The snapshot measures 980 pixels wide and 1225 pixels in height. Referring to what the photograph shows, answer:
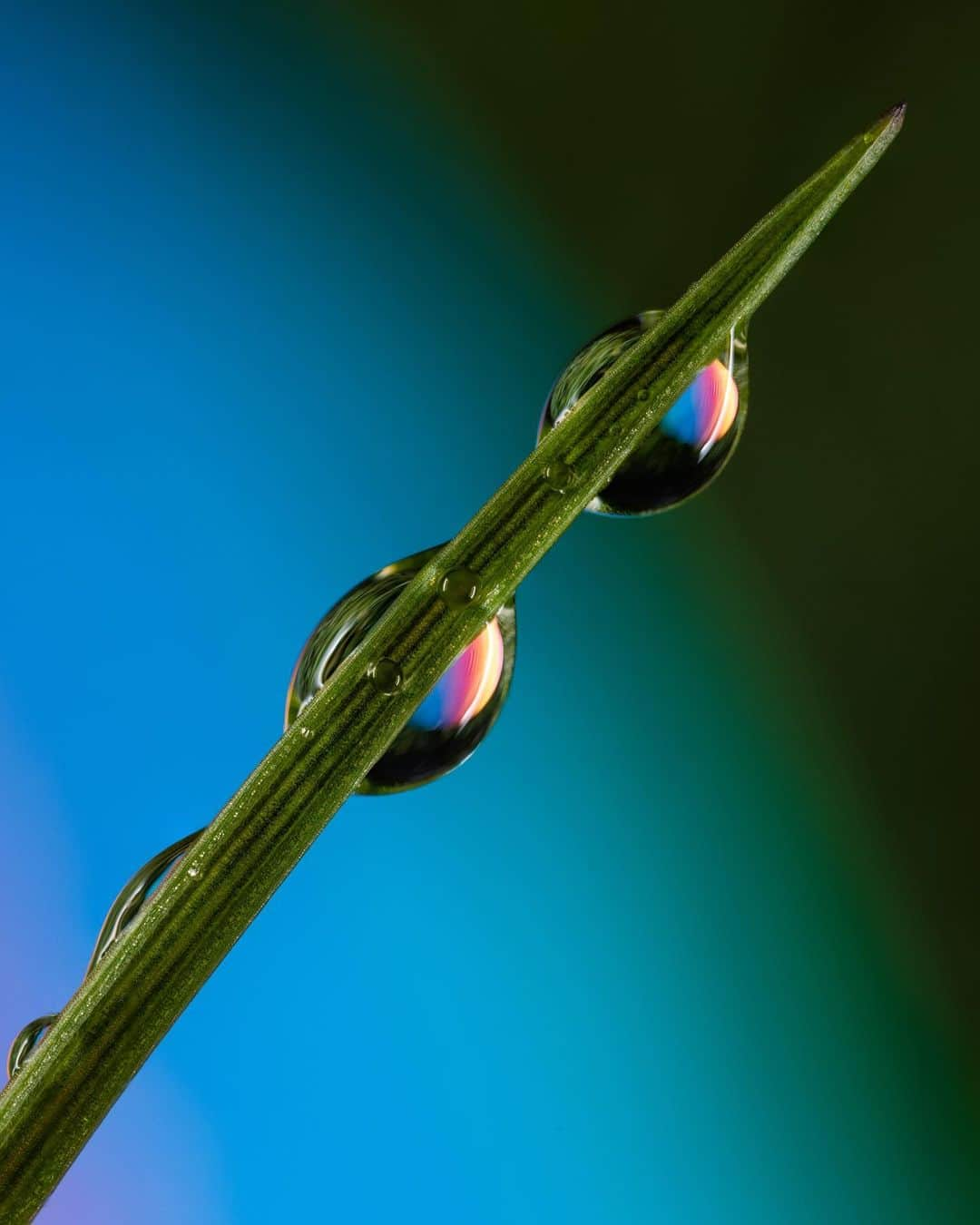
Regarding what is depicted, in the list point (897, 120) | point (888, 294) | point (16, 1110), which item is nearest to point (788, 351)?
point (888, 294)

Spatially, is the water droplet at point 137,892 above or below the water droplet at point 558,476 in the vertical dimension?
below

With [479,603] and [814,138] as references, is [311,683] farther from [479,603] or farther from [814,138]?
[814,138]

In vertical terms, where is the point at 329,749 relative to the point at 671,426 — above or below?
below

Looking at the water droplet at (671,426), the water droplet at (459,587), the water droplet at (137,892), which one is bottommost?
the water droplet at (137,892)

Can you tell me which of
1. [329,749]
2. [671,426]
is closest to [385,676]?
[329,749]

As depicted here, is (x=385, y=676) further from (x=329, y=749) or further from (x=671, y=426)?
(x=671, y=426)
